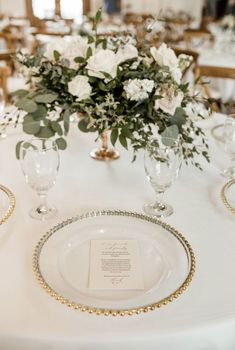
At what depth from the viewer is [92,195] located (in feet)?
Answer: 3.25

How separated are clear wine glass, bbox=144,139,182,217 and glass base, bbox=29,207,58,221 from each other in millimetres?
227

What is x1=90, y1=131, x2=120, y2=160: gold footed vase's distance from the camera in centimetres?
120

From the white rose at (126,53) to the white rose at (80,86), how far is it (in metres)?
0.12

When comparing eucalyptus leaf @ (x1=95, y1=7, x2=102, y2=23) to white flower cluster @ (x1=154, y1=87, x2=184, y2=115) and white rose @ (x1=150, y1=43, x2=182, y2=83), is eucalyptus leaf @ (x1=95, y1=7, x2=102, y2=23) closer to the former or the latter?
white rose @ (x1=150, y1=43, x2=182, y2=83)

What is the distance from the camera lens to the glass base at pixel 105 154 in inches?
47.3

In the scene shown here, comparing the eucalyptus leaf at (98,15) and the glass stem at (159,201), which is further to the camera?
the eucalyptus leaf at (98,15)

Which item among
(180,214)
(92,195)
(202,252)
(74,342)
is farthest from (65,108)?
(74,342)

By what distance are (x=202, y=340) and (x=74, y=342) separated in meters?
0.21

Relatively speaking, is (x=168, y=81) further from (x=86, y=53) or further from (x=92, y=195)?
(x=92, y=195)

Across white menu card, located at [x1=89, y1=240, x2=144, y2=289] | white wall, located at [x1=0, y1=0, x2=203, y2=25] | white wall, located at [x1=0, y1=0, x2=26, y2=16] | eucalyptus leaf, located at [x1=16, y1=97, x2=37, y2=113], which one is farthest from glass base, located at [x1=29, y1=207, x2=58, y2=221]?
white wall, located at [x1=0, y1=0, x2=203, y2=25]

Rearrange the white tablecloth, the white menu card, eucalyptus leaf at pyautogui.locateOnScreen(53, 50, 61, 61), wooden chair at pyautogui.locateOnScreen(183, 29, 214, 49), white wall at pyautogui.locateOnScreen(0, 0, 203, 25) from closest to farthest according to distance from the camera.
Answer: the white tablecloth
the white menu card
eucalyptus leaf at pyautogui.locateOnScreen(53, 50, 61, 61)
wooden chair at pyautogui.locateOnScreen(183, 29, 214, 49)
white wall at pyautogui.locateOnScreen(0, 0, 203, 25)

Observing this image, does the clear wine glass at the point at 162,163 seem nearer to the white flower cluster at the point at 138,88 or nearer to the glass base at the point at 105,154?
the white flower cluster at the point at 138,88

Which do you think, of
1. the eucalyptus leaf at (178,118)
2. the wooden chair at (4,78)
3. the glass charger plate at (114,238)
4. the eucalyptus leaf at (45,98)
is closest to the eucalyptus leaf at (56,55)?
the eucalyptus leaf at (45,98)

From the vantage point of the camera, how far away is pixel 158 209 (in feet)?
3.03
